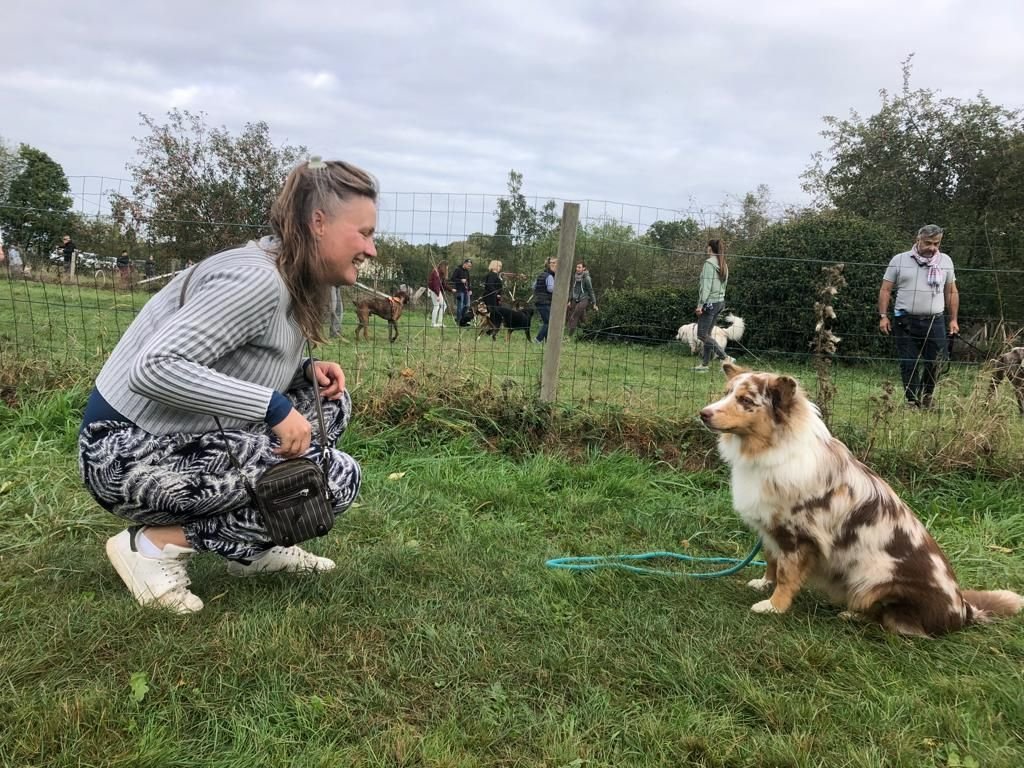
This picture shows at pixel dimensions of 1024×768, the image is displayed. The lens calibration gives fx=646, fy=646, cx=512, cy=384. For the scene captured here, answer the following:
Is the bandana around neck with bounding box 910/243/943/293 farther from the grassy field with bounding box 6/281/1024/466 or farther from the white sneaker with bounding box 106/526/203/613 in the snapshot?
the white sneaker with bounding box 106/526/203/613

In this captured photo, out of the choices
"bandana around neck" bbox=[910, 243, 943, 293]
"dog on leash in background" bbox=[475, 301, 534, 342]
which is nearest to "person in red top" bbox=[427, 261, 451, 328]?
"dog on leash in background" bbox=[475, 301, 534, 342]

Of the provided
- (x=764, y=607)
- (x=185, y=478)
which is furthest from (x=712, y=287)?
(x=185, y=478)

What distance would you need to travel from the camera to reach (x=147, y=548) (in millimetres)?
2539

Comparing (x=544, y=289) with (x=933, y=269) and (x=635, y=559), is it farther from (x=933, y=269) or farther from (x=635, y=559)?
(x=635, y=559)

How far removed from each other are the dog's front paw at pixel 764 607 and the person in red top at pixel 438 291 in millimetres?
4361

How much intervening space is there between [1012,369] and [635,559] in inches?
150

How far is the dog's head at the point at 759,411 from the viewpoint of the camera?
295 centimetres

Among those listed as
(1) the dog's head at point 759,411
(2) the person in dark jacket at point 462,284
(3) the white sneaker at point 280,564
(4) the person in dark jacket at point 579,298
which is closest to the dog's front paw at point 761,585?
(1) the dog's head at point 759,411

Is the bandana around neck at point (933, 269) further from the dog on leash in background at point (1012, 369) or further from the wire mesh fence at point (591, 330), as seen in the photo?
the dog on leash in background at point (1012, 369)

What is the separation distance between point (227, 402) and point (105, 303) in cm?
763

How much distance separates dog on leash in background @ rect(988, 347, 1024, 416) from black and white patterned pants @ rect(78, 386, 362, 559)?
528 cm

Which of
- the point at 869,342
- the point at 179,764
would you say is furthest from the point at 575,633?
the point at 869,342

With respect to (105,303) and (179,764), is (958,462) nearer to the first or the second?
(179,764)

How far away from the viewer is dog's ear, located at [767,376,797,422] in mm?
2938
